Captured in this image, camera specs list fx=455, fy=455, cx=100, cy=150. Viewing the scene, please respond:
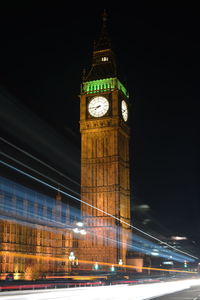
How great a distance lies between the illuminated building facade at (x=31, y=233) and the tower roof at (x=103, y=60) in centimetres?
2745

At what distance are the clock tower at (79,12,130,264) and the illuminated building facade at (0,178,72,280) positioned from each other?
32.6 feet

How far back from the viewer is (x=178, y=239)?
124188mm

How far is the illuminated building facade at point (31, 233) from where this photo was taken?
7788 cm

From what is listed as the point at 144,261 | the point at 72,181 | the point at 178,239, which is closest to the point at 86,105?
the point at 72,181

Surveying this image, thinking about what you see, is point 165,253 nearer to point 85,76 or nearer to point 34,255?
point 34,255

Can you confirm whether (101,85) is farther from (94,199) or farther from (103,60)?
(94,199)

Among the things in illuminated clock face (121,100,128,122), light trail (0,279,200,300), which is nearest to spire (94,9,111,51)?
illuminated clock face (121,100,128,122)

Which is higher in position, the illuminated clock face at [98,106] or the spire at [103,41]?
the spire at [103,41]

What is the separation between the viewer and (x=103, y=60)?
308 feet

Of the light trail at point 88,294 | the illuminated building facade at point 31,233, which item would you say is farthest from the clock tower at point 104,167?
the light trail at point 88,294

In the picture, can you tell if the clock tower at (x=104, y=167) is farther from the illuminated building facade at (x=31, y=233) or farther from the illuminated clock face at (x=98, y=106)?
the illuminated building facade at (x=31, y=233)

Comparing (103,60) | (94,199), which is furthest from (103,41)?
(94,199)

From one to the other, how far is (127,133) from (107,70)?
43.9 feet

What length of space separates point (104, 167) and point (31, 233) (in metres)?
19.3
